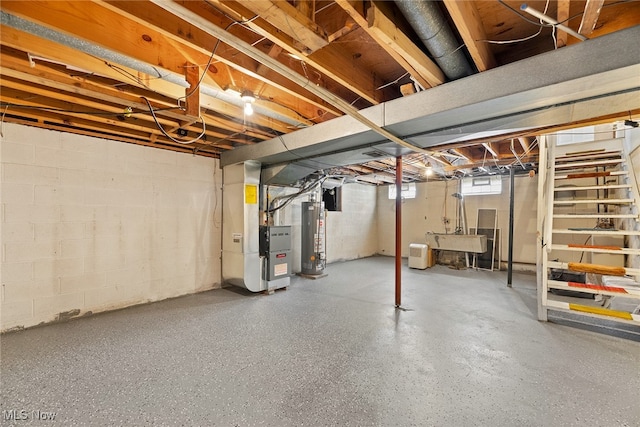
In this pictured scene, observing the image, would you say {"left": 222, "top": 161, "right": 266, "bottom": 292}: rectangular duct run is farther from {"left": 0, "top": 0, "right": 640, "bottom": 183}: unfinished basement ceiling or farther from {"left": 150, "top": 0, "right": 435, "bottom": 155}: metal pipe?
{"left": 150, "top": 0, "right": 435, "bottom": 155}: metal pipe

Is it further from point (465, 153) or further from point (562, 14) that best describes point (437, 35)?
point (465, 153)

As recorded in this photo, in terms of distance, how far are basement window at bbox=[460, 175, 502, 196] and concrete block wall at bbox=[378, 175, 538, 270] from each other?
Answer: 97 mm

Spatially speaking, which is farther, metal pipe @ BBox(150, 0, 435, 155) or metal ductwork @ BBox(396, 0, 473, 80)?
metal ductwork @ BBox(396, 0, 473, 80)

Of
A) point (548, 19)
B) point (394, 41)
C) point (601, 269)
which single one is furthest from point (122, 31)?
point (601, 269)

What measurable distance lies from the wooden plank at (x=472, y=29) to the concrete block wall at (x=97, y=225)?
11.9 ft

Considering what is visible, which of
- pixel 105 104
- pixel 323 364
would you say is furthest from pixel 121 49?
pixel 323 364

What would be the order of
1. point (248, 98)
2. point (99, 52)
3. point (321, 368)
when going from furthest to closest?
point (248, 98) < point (321, 368) < point (99, 52)

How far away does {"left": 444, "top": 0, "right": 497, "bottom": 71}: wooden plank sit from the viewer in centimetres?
119

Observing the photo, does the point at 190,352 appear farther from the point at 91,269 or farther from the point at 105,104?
the point at 105,104

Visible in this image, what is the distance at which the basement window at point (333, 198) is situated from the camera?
6656 mm

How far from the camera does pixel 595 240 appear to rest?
13.3 ft

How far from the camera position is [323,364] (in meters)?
2.01

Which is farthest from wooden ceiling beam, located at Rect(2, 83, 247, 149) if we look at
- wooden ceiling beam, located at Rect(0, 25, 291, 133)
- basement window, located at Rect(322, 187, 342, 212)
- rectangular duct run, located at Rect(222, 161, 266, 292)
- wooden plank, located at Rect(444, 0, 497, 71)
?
basement window, located at Rect(322, 187, 342, 212)

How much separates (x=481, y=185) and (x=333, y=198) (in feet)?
11.5
